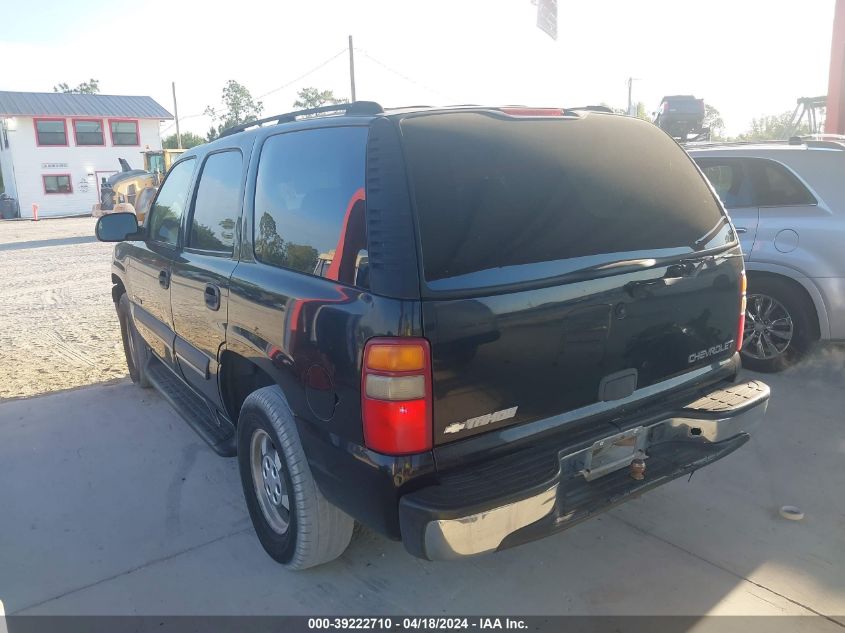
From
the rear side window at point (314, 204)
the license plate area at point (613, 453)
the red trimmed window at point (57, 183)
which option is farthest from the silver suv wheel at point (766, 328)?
the red trimmed window at point (57, 183)

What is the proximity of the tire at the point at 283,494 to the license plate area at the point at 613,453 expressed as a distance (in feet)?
3.30

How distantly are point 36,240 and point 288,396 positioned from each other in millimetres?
21444

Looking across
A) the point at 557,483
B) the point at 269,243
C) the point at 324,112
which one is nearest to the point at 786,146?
the point at 324,112

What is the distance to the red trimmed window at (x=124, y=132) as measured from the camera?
38250 mm

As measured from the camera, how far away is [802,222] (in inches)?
194

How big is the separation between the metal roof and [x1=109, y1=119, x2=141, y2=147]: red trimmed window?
17.7 inches

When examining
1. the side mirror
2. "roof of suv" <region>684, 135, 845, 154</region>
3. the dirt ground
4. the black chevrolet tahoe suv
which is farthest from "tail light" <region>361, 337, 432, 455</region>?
the dirt ground

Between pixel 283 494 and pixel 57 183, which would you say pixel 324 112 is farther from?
pixel 57 183

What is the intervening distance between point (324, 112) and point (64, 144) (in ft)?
132

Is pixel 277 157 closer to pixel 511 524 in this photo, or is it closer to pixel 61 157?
pixel 511 524

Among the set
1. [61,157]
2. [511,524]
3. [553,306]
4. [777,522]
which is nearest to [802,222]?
[777,522]

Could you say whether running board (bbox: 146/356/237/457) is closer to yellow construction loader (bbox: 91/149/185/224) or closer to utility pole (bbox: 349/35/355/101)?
yellow construction loader (bbox: 91/149/185/224)

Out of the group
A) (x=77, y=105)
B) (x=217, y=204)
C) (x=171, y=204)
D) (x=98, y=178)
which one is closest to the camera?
(x=217, y=204)

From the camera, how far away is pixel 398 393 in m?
2.15
